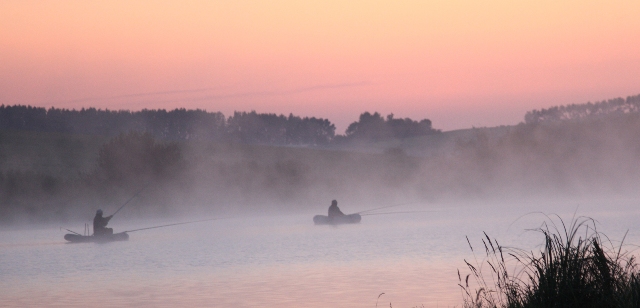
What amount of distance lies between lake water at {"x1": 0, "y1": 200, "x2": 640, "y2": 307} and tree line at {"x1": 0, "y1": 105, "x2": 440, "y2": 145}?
77937 millimetres

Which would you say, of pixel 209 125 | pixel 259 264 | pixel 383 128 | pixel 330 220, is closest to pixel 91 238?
pixel 330 220

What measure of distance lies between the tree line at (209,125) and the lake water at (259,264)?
3068 inches

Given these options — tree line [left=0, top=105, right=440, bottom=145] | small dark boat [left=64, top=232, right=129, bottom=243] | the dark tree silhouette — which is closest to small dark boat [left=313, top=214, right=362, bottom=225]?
small dark boat [left=64, top=232, right=129, bottom=243]

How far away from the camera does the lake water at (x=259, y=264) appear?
15.6 metres

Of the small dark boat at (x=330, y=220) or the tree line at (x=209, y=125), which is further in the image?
the tree line at (x=209, y=125)

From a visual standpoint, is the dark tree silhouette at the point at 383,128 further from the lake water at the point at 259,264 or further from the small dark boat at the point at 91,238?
the small dark boat at the point at 91,238

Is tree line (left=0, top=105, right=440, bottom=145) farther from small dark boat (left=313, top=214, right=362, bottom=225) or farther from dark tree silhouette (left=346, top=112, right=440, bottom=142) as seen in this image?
small dark boat (left=313, top=214, right=362, bottom=225)

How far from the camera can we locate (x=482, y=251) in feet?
75.2

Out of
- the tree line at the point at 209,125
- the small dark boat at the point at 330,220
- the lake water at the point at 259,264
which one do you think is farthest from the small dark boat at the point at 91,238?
the tree line at the point at 209,125

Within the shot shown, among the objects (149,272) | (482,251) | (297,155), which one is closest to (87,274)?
(149,272)

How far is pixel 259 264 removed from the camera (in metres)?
22.6

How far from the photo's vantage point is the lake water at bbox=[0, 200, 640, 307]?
1556 cm

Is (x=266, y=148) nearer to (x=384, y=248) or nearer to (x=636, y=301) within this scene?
(x=384, y=248)

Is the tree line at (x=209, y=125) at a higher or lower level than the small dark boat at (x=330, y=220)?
higher
